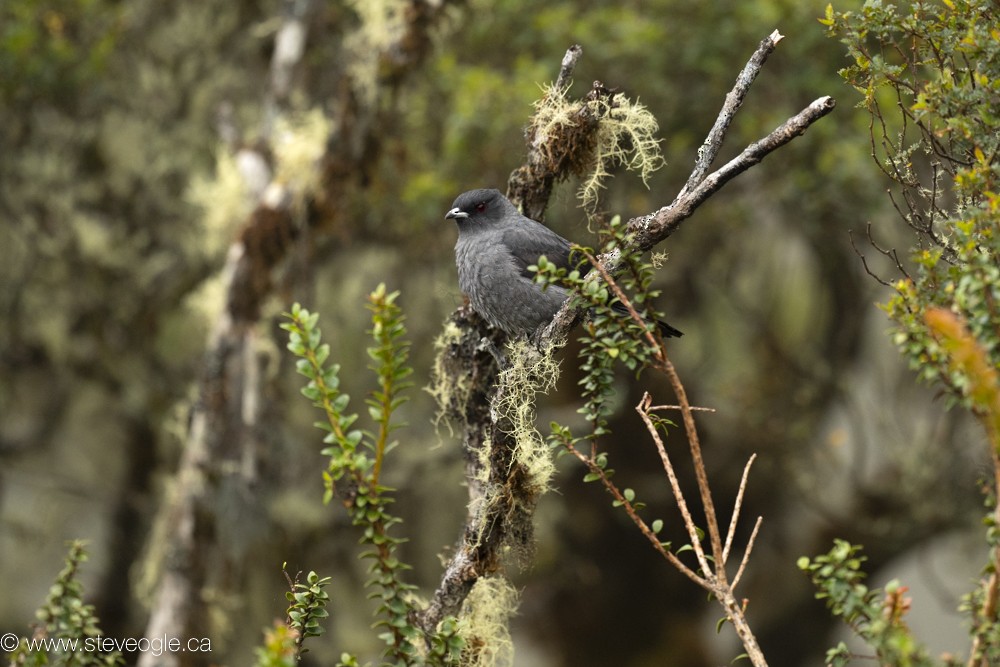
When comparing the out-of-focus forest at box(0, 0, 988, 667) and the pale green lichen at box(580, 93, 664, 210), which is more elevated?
the out-of-focus forest at box(0, 0, 988, 667)

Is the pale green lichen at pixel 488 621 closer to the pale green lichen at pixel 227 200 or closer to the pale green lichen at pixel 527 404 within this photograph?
the pale green lichen at pixel 527 404

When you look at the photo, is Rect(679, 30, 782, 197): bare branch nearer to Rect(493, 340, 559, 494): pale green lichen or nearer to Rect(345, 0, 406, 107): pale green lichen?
Rect(493, 340, 559, 494): pale green lichen

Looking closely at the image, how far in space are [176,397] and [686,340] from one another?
14.4 ft

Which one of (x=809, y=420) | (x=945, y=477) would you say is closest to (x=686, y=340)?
(x=809, y=420)

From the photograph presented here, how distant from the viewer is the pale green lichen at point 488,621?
274 centimetres

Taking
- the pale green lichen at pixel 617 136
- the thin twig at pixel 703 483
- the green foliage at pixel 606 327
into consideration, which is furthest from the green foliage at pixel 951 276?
the pale green lichen at pixel 617 136

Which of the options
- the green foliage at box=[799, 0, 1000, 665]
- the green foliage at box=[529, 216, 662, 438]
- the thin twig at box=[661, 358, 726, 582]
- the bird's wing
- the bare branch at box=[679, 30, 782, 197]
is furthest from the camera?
the bird's wing

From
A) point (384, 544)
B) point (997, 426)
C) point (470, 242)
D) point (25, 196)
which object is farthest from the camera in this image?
point (25, 196)

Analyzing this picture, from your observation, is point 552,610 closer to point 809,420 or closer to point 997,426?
point 809,420

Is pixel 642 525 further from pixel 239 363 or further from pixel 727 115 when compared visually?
pixel 239 363

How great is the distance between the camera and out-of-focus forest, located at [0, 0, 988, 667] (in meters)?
6.94

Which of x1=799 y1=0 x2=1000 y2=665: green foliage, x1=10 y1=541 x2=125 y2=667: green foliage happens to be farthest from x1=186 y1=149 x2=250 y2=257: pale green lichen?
x1=799 y1=0 x2=1000 y2=665: green foliage

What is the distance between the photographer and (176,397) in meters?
8.52

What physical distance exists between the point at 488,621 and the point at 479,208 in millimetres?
1673
